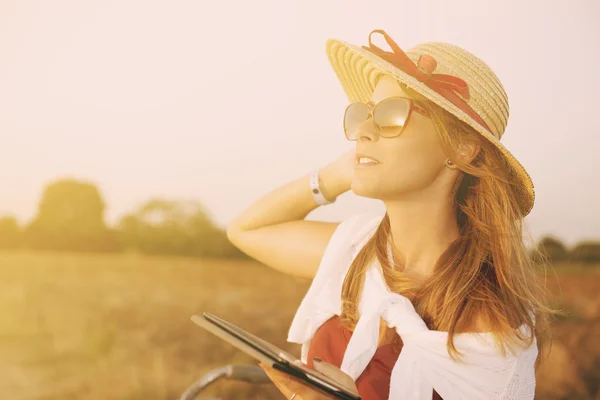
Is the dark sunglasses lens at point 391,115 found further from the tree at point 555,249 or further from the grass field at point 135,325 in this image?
the tree at point 555,249

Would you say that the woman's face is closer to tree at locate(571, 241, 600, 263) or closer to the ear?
the ear

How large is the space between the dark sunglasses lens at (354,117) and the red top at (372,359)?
0.40 metres

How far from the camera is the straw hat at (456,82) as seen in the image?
1032mm

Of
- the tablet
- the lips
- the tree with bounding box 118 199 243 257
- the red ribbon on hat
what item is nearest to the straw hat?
the red ribbon on hat

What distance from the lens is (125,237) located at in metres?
2.32

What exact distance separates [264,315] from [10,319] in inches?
40.7

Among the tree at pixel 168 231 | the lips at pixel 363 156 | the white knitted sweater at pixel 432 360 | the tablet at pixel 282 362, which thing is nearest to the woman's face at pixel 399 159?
the lips at pixel 363 156

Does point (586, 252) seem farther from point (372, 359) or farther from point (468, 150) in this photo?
point (372, 359)

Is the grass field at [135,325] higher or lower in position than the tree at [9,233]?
lower

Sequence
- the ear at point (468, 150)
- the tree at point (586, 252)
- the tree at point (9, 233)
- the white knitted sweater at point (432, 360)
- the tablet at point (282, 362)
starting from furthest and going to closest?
1. the tree at point (586, 252)
2. the tree at point (9, 233)
3. the ear at point (468, 150)
4. the white knitted sweater at point (432, 360)
5. the tablet at point (282, 362)

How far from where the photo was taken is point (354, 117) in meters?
1.11

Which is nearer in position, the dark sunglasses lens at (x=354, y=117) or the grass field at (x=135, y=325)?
the dark sunglasses lens at (x=354, y=117)

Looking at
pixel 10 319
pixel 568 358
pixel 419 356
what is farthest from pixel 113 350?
pixel 568 358

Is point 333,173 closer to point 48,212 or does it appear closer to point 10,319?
point 48,212
